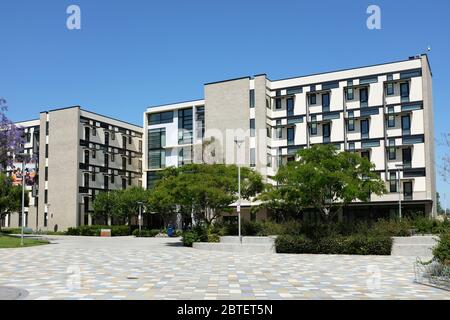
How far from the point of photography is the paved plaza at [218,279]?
40.9 feet

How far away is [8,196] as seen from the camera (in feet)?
164

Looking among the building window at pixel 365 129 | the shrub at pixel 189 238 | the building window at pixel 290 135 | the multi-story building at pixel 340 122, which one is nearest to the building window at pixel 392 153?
the multi-story building at pixel 340 122

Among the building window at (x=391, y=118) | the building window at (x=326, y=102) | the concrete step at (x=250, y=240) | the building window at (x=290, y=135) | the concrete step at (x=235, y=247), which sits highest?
the building window at (x=326, y=102)

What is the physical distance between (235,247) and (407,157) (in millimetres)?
29710

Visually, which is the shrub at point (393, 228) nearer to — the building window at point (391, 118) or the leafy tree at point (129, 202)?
the building window at point (391, 118)

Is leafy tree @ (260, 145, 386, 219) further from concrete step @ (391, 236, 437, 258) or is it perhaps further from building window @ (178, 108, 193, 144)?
building window @ (178, 108, 193, 144)

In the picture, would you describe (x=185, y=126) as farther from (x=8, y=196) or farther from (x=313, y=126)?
(x=8, y=196)

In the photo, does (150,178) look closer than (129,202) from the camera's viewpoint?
No

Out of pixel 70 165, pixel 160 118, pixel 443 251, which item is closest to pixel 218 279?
pixel 443 251

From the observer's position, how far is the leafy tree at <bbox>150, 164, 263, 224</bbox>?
32438 mm

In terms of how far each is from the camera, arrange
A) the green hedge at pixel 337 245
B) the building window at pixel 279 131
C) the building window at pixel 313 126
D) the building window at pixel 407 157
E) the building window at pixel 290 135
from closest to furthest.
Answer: the green hedge at pixel 337 245
the building window at pixel 407 157
the building window at pixel 313 126
the building window at pixel 290 135
the building window at pixel 279 131

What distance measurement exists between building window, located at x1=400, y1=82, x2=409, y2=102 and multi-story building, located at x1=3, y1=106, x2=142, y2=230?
39.4m

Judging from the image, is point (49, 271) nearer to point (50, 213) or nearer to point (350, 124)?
point (350, 124)

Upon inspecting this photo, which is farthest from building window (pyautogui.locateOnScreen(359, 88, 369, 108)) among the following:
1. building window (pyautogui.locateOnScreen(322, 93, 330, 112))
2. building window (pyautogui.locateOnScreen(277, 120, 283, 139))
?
building window (pyautogui.locateOnScreen(277, 120, 283, 139))
